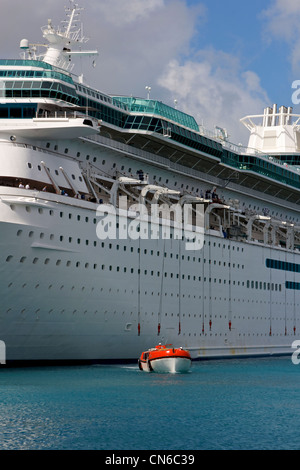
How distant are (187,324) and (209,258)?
3.98 meters

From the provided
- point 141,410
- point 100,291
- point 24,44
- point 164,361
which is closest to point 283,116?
point 24,44

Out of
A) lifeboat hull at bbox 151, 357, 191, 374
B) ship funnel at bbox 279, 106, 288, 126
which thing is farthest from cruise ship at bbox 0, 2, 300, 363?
ship funnel at bbox 279, 106, 288, 126

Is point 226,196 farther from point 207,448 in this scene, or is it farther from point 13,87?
point 207,448

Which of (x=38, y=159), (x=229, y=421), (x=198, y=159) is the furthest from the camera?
(x=198, y=159)

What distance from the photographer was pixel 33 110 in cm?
3372

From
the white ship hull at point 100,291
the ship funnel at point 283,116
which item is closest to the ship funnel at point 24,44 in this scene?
the white ship hull at point 100,291

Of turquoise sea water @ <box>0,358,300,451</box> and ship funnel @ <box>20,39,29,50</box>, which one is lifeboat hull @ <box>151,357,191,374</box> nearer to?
turquoise sea water @ <box>0,358,300,451</box>

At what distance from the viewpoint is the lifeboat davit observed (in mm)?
34656

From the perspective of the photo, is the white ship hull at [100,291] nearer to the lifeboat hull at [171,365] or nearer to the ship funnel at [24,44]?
the lifeboat hull at [171,365]

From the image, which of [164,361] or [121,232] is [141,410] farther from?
[121,232]

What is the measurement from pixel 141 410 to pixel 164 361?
10755 mm

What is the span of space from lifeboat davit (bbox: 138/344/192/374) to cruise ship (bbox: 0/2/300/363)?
1.15 m

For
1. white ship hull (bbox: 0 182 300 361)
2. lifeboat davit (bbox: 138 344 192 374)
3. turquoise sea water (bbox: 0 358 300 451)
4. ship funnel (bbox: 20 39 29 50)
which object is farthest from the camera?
ship funnel (bbox: 20 39 29 50)

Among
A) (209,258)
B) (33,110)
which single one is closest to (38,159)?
(33,110)
